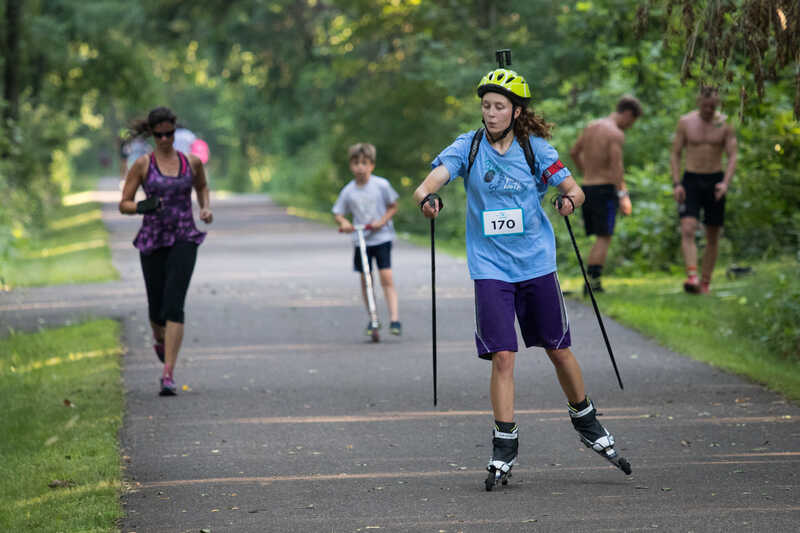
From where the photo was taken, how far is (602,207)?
44.9 feet

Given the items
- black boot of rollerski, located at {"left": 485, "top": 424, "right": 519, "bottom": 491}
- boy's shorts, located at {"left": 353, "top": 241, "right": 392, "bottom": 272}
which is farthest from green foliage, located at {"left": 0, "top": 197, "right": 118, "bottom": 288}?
black boot of rollerski, located at {"left": 485, "top": 424, "right": 519, "bottom": 491}

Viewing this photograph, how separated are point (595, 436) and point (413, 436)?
4.81 ft

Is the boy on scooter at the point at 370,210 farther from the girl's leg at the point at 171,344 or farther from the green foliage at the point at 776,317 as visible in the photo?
the green foliage at the point at 776,317

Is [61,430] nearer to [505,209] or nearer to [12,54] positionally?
[505,209]

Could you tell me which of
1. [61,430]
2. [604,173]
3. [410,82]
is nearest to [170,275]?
[61,430]

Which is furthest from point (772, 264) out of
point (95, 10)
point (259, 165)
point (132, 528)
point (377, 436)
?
point (259, 165)

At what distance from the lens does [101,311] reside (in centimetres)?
1404

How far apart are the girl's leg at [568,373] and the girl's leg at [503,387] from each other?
246mm

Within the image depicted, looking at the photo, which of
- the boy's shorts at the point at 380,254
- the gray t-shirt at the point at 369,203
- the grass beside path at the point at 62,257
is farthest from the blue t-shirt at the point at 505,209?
the grass beside path at the point at 62,257

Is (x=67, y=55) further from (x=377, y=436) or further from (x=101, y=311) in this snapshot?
(x=377, y=436)

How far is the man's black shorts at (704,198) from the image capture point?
44.3ft

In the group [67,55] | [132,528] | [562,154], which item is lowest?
[132,528]

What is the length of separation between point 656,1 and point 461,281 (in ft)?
27.2

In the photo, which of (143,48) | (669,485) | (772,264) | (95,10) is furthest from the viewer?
(143,48)
